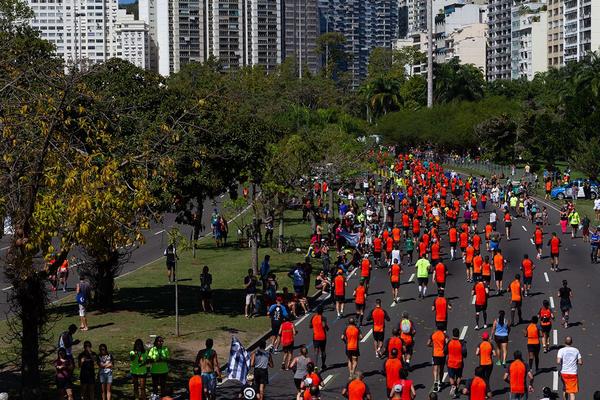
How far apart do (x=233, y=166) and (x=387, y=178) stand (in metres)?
40.3

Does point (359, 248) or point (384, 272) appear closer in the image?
point (384, 272)

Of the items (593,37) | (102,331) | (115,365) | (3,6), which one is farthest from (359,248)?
(593,37)

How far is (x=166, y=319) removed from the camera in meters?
29.6

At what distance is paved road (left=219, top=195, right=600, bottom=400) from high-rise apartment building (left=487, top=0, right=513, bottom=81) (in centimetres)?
14317

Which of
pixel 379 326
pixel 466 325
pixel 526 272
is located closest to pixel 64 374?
pixel 379 326

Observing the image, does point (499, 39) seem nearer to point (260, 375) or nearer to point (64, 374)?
point (260, 375)

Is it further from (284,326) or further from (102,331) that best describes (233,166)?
(284,326)

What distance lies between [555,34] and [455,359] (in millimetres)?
150622

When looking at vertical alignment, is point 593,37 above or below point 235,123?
above

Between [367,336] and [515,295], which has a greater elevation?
[515,295]

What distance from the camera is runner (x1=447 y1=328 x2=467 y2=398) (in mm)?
21516

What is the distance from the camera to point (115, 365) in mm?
24297

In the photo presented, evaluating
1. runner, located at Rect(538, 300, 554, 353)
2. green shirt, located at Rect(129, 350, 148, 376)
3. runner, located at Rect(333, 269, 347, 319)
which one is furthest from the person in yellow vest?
runner, located at Rect(333, 269, 347, 319)

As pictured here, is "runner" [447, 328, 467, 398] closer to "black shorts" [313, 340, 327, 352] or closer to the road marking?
the road marking
